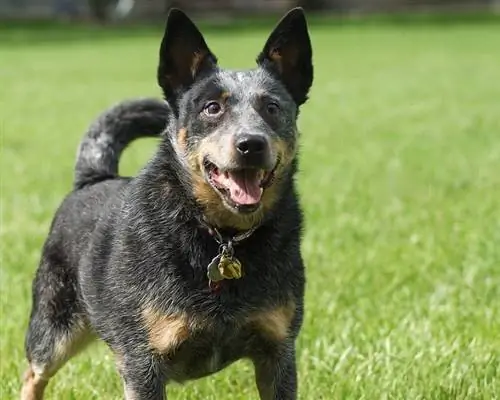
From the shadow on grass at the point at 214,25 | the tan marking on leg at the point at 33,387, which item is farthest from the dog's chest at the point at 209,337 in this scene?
the shadow on grass at the point at 214,25

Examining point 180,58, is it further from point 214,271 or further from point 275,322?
point 275,322

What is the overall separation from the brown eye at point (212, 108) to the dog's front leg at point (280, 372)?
0.97m

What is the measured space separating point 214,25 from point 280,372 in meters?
43.9

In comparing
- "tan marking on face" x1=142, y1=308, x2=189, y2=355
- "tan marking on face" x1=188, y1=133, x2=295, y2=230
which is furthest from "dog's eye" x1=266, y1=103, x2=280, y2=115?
"tan marking on face" x1=142, y1=308, x2=189, y2=355

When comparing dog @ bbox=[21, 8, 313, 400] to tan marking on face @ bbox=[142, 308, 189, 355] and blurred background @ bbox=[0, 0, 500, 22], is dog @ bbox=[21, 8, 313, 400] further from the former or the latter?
blurred background @ bbox=[0, 0, 500, 22]

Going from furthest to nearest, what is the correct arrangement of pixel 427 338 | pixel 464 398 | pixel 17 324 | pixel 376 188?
pixel 376 188 → pixel 17 324 → pixel 427 338 → pixel 464 398

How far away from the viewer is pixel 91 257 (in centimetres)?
413

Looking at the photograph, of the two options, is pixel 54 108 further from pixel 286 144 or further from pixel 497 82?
pixel 286 144

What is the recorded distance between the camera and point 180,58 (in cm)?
409

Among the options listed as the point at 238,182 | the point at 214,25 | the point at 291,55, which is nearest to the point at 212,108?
the point at 238,182

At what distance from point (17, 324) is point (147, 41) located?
3393 cm

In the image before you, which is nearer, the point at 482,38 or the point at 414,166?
the point at 414,166

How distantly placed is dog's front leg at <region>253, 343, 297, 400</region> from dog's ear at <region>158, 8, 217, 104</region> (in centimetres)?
114

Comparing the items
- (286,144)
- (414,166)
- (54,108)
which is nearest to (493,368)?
(286,144)
